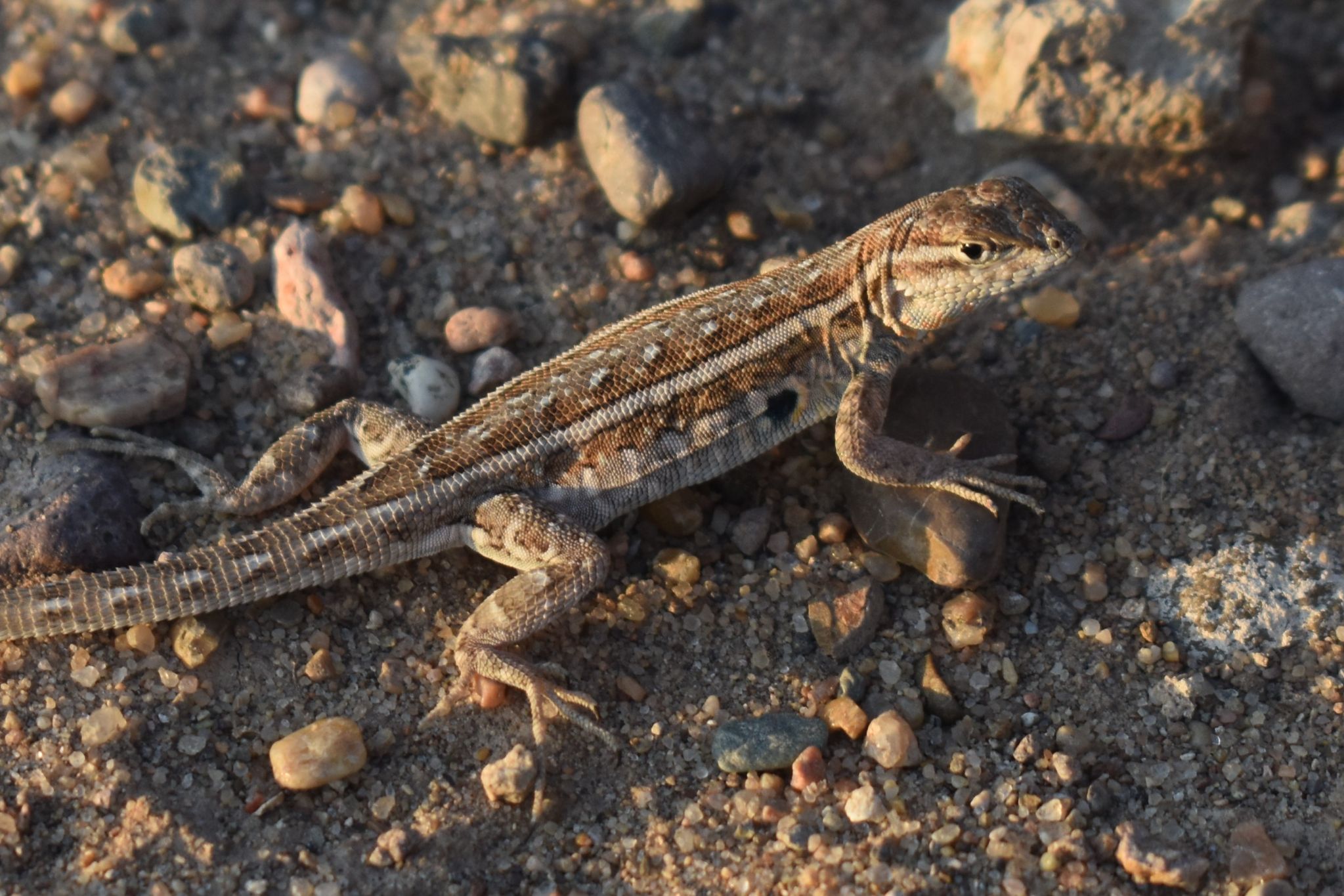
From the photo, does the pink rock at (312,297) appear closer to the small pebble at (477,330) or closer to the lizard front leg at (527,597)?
the small pebble at (477,330)

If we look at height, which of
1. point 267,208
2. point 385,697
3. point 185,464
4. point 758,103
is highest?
point 758,103

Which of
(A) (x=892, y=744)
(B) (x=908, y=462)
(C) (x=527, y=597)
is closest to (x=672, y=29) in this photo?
(B) (x=908, y=462)

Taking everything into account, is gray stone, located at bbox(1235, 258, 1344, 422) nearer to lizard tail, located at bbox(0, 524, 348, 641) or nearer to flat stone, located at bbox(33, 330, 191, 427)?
lizard tail, located at bbox(0, 524, 348, 641)

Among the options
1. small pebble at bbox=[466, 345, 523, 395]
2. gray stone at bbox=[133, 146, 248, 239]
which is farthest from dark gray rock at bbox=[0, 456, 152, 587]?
small pebble at bbox=[466, 345, 523, 395]

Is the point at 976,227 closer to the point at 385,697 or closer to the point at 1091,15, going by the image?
the point at 1091,15

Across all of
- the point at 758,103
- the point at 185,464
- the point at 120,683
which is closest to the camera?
the point at 120,683

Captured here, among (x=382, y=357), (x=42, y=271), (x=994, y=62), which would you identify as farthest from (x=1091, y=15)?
(x=42, y=271)

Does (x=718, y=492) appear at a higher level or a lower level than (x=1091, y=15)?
lower

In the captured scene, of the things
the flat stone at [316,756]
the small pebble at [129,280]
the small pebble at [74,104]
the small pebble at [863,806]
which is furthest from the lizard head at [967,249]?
the small pebble at [74,104]
